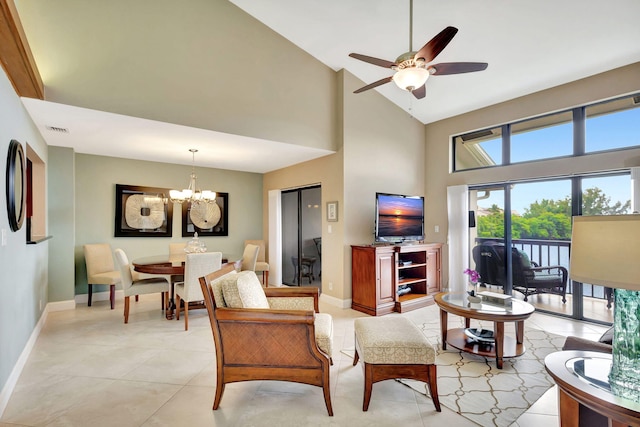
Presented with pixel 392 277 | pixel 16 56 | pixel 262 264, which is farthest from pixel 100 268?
pixel 392 277

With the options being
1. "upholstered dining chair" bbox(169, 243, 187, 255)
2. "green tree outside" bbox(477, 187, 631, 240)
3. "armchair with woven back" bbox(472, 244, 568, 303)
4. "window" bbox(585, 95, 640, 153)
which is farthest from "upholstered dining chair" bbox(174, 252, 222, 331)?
"window" bbox(585, 95, 640, 153)

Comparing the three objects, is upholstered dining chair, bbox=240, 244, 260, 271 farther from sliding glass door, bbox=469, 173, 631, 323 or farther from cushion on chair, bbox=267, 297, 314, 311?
sliding glass door, bbox=469, 173, 631, 323

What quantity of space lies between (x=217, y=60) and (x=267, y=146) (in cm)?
124

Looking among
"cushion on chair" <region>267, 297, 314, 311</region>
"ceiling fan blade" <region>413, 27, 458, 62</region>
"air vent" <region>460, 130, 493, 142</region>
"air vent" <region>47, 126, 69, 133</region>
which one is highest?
"air vent" <region>460, 130, 493, 142</region>

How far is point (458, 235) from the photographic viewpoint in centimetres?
523

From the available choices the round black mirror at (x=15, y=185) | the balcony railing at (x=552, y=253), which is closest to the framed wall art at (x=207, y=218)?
the round black mirror at (x=15, y=185)

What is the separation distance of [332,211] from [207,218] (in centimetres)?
275

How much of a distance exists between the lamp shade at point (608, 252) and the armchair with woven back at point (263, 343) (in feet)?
4.86

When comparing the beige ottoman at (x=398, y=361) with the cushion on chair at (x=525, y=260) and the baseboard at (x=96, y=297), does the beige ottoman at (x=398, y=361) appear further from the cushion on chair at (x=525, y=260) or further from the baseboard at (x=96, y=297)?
the baseboard at (x=96, y=297)

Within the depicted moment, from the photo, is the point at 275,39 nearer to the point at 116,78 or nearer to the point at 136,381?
the point at 116,78

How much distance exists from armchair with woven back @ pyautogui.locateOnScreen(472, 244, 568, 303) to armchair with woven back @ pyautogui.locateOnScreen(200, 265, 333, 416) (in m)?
3.76

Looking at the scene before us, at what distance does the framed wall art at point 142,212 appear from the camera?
5.31 meters

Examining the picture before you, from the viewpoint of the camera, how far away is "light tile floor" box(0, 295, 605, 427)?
2.06 m

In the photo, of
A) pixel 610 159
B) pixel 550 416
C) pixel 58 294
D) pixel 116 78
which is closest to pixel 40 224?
pixel 58 294
